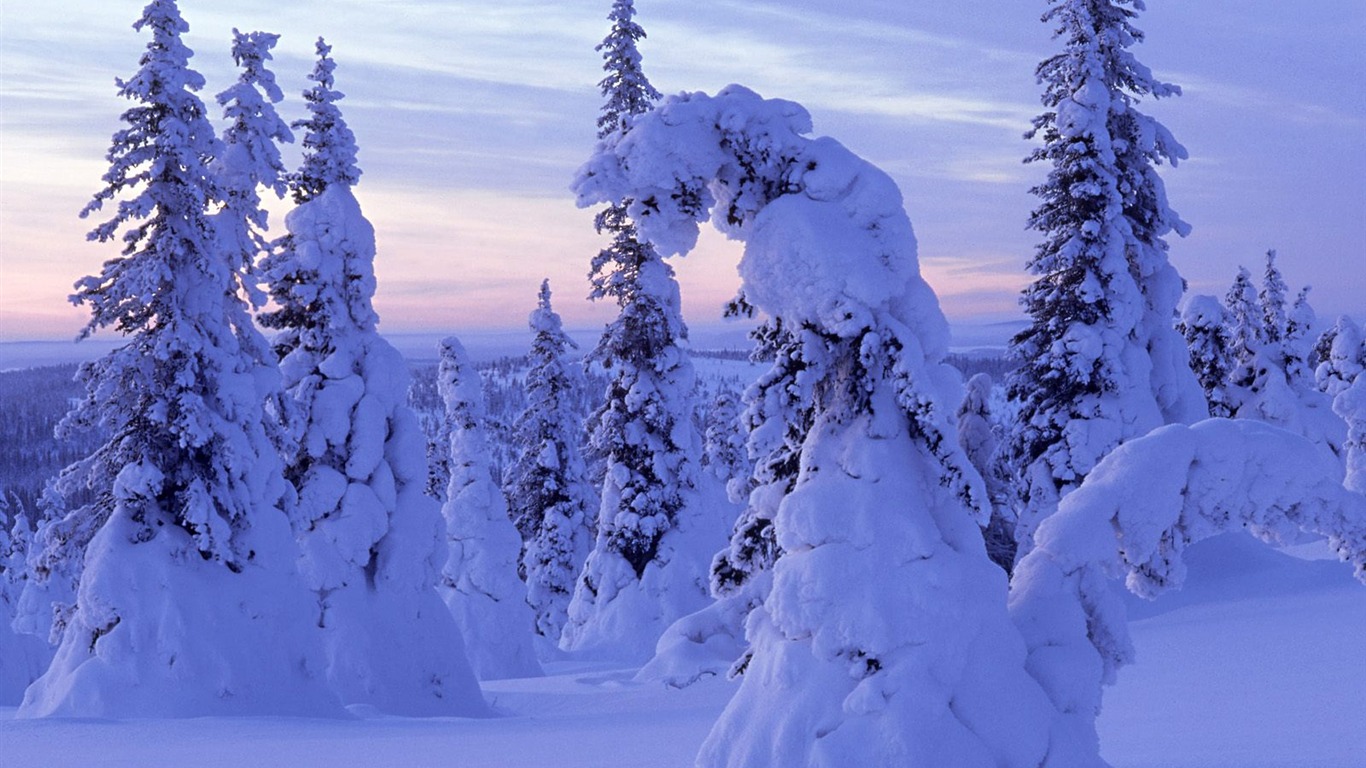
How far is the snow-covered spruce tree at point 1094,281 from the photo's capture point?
75.0 feet

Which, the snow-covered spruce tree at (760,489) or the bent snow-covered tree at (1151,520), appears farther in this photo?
the bent snow-covered tree at (1151,520)

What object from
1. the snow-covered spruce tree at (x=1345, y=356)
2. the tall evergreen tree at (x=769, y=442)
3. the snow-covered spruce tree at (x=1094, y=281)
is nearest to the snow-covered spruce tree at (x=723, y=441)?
Result: the snow-covered spruce tree at (x=1345, y=356)

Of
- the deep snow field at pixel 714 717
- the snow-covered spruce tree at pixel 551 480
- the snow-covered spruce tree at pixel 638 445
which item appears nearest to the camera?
the deep snow field at pixel 714 717

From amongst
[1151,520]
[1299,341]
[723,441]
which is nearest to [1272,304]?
[1299,341]

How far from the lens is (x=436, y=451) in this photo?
44000 millimetres

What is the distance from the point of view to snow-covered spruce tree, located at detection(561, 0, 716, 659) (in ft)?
92.3

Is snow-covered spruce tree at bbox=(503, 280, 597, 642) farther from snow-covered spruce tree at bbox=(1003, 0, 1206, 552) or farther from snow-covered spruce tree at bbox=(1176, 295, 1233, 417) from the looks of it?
snow-covered spruce tree at bbox=(1176, 295, 1233, 417)

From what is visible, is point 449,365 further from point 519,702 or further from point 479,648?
point 519,702

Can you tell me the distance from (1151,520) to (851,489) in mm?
2394

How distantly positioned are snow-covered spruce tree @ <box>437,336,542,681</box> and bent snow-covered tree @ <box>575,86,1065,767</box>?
22788 millimetres

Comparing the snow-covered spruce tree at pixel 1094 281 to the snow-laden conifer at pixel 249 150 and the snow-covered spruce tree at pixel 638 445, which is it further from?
the snow-laden conifer at pixel 249 150

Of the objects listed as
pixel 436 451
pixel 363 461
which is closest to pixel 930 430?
pixel 363 461

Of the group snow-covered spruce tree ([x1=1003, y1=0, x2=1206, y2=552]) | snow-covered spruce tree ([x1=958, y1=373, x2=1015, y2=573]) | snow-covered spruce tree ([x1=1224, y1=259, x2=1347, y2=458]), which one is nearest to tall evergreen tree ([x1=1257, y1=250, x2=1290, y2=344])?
snow-covered spruce tree ([x1=1224, y1=259, x2=1347, y2=458])

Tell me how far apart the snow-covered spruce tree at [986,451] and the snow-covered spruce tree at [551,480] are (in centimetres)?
2054
